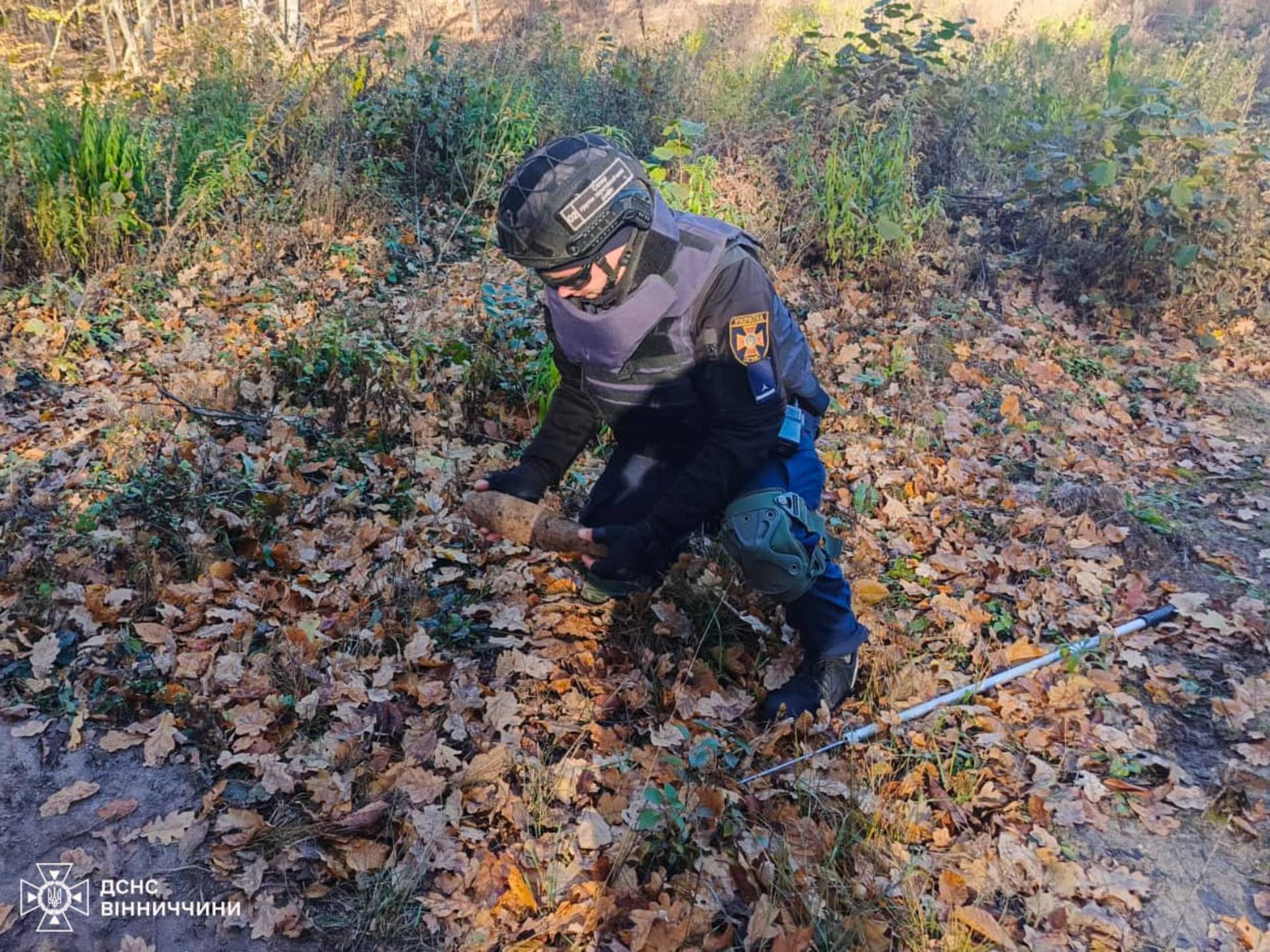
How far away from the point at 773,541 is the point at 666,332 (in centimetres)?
73

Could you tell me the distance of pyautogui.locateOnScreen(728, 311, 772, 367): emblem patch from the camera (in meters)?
2.69

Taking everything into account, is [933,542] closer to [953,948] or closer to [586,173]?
[953,948]

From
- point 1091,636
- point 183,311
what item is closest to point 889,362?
point 1091,636

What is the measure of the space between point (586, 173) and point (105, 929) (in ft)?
7.60

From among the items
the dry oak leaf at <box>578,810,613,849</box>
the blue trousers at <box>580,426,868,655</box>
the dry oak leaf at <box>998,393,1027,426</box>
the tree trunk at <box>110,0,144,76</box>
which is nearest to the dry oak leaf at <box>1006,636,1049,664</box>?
the blue trousers at <box>580,426,868,655</box>

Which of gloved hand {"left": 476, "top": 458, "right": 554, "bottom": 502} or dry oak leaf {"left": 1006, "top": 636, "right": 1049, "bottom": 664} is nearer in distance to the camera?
gloved hand {"left": 476, "top": 458, "right": 554, "bottom": 502}

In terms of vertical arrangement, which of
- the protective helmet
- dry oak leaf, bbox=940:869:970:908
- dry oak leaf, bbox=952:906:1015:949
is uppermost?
the protective helmet

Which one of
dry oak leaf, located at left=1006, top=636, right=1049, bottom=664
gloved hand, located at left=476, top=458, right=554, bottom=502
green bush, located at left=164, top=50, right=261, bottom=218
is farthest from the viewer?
green bush, located at left=164, top=50, right=261, bottom=218

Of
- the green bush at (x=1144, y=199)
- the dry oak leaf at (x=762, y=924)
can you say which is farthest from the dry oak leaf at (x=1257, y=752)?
the green bush at (x=1144, y=199)

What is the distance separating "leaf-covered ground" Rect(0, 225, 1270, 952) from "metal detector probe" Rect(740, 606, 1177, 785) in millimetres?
45

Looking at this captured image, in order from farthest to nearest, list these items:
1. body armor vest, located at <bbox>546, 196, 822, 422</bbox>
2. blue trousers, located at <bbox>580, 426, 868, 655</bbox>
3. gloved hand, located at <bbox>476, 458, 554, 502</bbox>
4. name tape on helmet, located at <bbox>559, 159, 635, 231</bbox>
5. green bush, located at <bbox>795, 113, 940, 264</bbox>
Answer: green bush, located at <bbox>795, 113, 940, 264</bbox> < gloved hand, located at <bbox>476, 458, 554, 502</bbox> < blue trousers, located at <bbox>580, 426, 868, 655</bbox> < body armor vest, located at <bbox>546, 196, 822, 422</bbox> < name tape on helmet, located at <bbox>559, 159, 635, 231</bbox>

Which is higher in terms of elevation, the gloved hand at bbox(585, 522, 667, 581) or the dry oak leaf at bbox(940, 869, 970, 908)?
the gloved hand at bbox(585, 522, 667, 581)

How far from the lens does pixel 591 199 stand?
8.32 feet

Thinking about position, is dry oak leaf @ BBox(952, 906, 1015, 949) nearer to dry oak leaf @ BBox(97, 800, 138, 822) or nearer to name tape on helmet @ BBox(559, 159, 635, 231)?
name tape on helmet @ BBox(559, 159, 635, 231)
